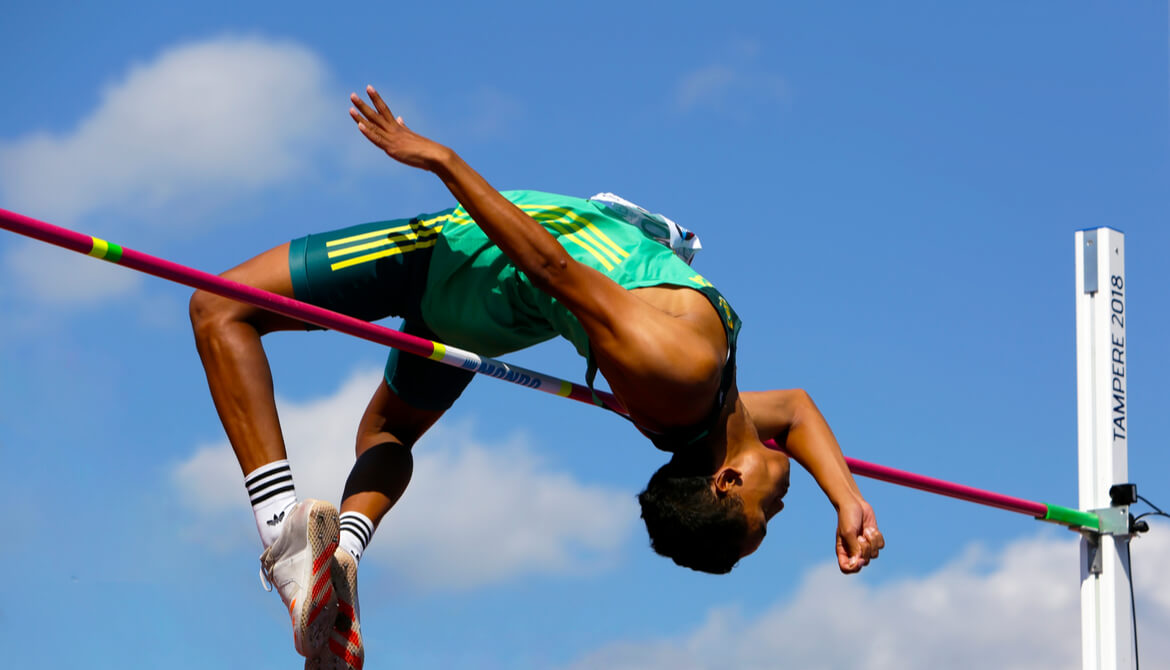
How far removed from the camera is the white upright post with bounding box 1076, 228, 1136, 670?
217 inches

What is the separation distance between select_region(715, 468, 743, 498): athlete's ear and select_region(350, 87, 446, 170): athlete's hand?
39.3 inches

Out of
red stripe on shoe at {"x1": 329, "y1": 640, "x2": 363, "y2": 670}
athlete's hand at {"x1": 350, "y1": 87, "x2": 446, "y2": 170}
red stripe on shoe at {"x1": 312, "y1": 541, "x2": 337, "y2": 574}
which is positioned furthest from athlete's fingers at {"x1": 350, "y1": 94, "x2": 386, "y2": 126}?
red stripe on shoe at {"x1": 329, "y1": 640, "x2": 363, "y2": 670}

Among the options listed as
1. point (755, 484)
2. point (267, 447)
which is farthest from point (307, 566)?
point (755, 484)

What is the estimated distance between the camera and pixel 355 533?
12.1 feet

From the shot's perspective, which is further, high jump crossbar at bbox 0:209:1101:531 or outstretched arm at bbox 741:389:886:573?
outstretched arm at bbox 741:389:886:573

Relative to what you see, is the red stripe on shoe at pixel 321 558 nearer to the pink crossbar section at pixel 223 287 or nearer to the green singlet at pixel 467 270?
the pink crossbar section at pixel 223 287

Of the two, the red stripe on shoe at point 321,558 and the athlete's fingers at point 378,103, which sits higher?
the athlete's fingers at point 378,103

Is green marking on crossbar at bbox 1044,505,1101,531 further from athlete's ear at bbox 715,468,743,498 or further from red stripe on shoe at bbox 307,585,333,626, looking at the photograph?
red stripe on shoe at bbox 307,585,333,626

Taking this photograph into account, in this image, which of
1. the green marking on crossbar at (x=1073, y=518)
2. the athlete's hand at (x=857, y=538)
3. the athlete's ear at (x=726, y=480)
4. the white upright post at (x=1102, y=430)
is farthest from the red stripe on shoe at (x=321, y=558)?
the white upright post at (x=1102, y=430)

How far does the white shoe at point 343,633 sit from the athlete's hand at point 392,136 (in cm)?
95

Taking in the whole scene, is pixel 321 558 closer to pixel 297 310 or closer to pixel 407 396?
pixel 297 310

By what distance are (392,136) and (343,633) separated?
1165mm

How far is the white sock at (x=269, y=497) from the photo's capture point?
132 inches

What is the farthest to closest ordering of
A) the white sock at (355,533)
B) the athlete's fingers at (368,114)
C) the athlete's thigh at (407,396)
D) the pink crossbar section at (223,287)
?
the athlete's thigh at (407,396), the white sock at (355,533), the athlete's fingers at (368,114), the pink crossbar section at (223,287)
